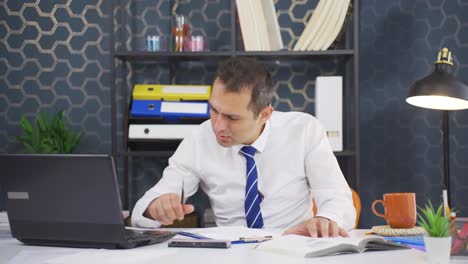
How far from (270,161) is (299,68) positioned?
129 centimetres

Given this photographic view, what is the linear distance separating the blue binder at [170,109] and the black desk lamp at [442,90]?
96 centimetres

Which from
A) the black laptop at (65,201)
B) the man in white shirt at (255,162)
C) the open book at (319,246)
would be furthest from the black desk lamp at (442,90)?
the black laptop at (65,201)

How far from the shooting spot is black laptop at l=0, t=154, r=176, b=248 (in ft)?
5.16

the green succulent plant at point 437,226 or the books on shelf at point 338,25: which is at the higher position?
the books on shelf at point 338,25

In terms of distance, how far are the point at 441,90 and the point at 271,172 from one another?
Answer: 102cm

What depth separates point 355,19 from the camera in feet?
10.5

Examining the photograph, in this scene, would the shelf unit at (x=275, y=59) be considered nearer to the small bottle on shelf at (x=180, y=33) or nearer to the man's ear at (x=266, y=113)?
the small bottle on shelf at (x=180, y=33)

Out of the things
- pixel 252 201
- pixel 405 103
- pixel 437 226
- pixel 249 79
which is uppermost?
pixel 249 79

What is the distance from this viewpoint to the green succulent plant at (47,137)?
10.9 ft

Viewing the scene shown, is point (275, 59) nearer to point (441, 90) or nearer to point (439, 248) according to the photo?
point (441, 90)

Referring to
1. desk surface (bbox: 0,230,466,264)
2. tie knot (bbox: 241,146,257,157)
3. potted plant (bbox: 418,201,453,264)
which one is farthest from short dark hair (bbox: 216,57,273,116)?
potted plant (bbox: 418,201,453,264)

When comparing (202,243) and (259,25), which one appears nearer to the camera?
(202,243)

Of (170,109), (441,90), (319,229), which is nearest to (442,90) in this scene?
(441,90)

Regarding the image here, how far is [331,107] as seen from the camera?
3.23m
